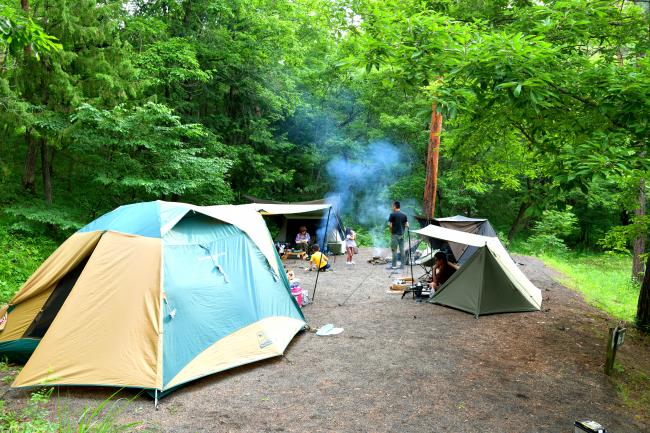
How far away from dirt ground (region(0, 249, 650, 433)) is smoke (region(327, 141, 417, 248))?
11664mm

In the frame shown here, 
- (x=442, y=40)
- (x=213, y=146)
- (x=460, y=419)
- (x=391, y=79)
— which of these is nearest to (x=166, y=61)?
(x=213, y=146)

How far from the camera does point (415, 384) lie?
446cm

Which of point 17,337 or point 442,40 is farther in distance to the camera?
point 17,337

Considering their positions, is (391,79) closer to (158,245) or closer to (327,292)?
(158,245)

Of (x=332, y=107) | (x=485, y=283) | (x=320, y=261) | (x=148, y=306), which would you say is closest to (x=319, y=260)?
(x=320, y=261)

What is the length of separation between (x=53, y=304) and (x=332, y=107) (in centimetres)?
1594

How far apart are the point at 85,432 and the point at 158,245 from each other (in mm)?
1939

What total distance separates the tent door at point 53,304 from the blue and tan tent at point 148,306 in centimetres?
1

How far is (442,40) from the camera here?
4.41 m

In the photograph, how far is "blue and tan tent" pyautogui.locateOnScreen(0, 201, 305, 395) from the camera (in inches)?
160

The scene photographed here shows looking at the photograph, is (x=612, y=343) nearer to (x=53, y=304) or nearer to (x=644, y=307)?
(x=644, y=307)

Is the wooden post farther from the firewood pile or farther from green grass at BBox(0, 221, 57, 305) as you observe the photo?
green grass at BBox(0, 221, 57, 305)

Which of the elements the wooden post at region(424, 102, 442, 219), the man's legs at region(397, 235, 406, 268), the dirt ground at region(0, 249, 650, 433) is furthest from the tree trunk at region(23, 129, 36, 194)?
the wooden post at region(424, 102, 442, 219)

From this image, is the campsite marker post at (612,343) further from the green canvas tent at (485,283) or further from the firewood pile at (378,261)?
the firewood pile at (378,261)
